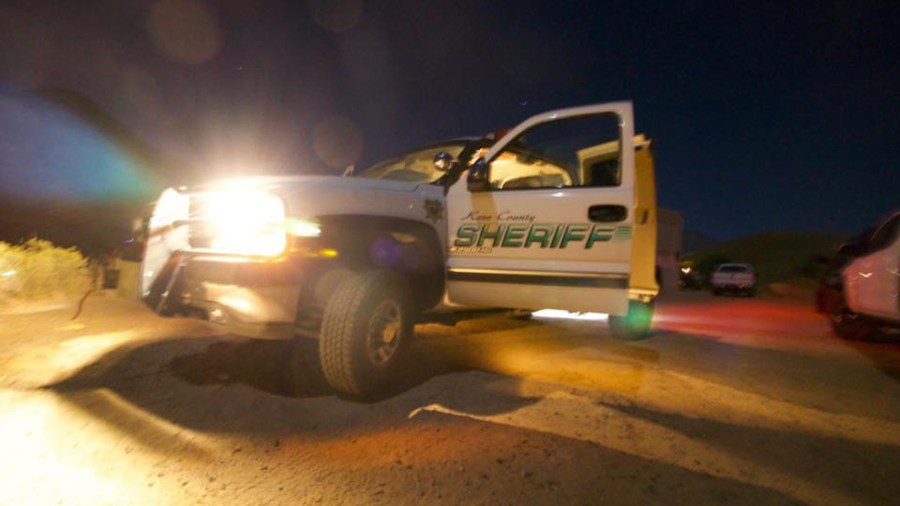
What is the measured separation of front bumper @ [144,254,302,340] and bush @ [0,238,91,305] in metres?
4.99

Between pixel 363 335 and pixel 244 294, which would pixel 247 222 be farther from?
pixel 363 335

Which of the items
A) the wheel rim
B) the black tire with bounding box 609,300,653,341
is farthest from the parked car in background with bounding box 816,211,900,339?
the wheel rim

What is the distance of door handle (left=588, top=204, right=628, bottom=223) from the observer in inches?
153

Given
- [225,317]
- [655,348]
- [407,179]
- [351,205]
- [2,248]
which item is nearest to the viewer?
[225,317]

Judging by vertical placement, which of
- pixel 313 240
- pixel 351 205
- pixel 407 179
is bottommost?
pixel 313 240

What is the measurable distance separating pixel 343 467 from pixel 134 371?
7.82 feet

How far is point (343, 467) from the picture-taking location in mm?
2592

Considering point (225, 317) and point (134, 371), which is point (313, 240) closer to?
point (225, 317)

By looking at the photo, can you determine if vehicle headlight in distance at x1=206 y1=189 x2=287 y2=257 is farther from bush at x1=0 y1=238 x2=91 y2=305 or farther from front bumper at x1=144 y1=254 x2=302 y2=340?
bush at x1=0 y1=238 x2=91 y2=305

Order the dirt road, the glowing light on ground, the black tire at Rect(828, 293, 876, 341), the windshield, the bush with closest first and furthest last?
the dirt road
the windshield
the bush
the black tire at Rect(828, 293, 876, 341)
the glowing light on ground

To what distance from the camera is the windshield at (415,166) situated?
4.91 m

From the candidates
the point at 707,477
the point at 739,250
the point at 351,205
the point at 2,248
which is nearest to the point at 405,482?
the point at 707,477

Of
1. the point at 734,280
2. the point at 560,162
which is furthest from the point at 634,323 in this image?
the point at 734,280

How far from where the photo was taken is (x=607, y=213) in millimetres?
3896
